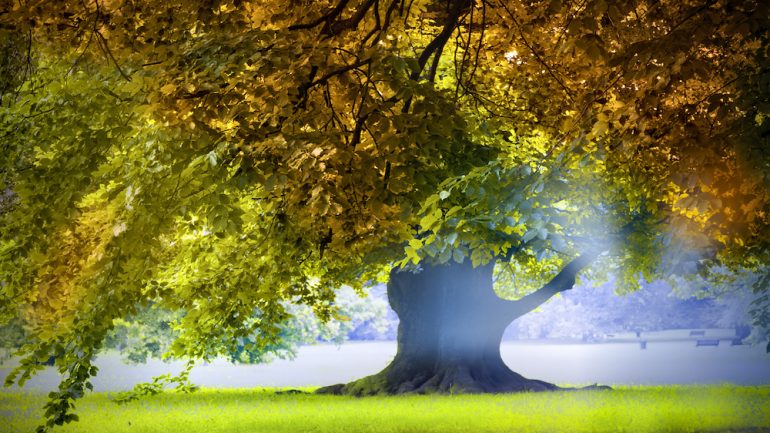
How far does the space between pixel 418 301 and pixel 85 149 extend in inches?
611

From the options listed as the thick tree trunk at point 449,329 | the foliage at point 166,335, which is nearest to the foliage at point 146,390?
the foliage at point 166,335

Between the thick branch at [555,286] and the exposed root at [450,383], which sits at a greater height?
the thick branch at [555,286]

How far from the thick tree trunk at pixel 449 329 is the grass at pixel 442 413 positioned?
5.18 ft

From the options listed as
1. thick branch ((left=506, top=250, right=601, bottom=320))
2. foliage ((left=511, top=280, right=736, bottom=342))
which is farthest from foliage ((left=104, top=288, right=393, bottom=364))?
foliage ((left=511, top=280, right=736, bottom=342))

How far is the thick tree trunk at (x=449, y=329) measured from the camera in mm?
22766

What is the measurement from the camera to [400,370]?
2320 centimetres

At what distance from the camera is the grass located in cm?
1539

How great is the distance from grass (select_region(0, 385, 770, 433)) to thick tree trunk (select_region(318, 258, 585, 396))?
158cm

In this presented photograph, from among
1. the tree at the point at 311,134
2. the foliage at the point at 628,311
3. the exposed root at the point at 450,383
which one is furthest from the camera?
the foliage at the point at 628,311

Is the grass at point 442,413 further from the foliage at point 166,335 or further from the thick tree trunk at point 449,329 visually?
the foliage at point 166,335

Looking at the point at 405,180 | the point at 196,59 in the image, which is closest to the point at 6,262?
the point at 196,59

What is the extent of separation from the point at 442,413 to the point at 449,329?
21.9 ft

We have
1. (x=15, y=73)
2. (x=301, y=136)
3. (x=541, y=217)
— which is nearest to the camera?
(x=301, y=136)

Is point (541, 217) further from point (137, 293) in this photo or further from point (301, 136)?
point (137, 293)
